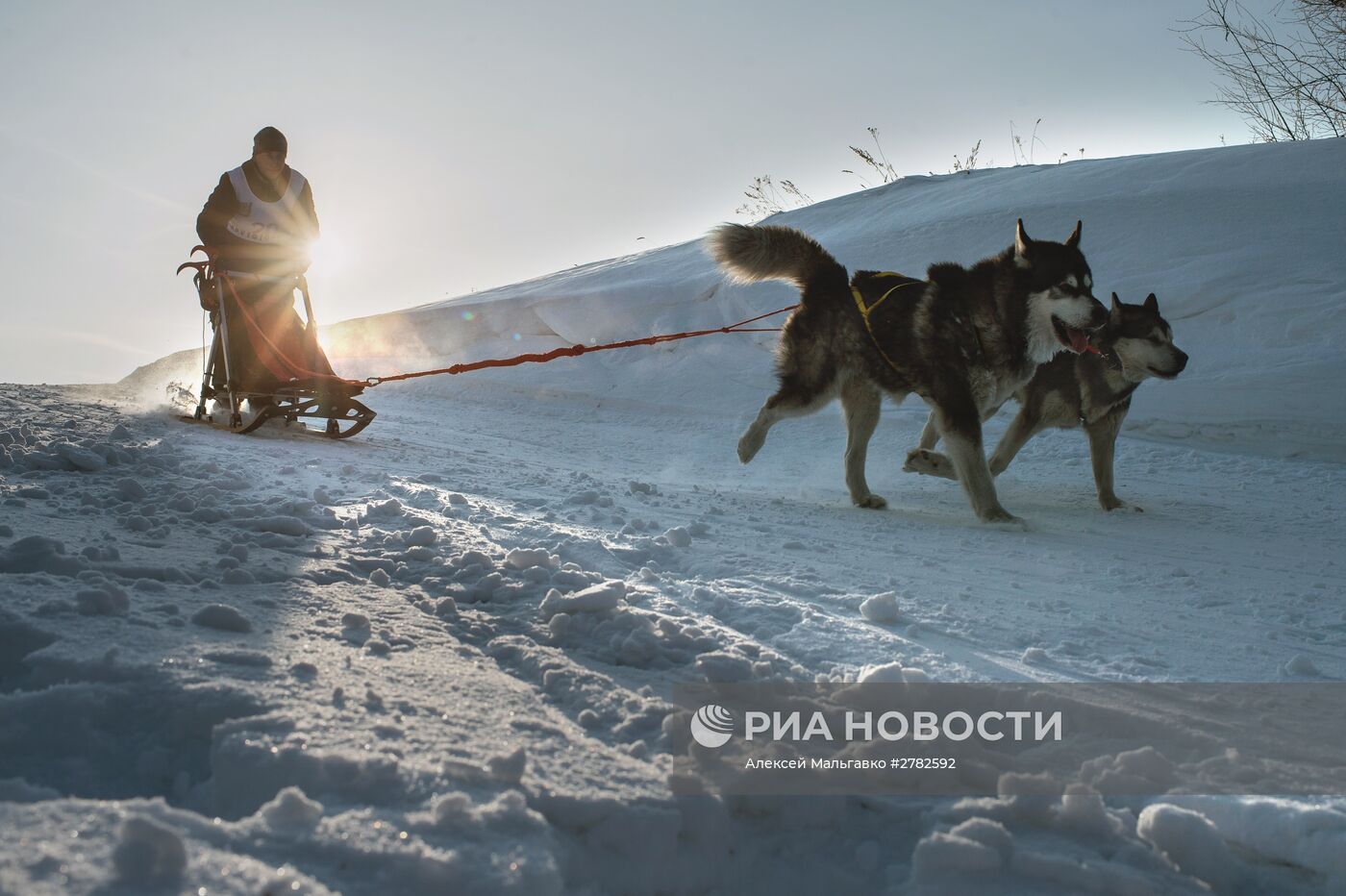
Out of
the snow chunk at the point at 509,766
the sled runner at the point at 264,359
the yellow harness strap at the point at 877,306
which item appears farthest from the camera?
the sled runner at the point at 264,359

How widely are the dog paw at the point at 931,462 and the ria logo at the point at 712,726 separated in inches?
154

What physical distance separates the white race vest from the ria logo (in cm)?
553

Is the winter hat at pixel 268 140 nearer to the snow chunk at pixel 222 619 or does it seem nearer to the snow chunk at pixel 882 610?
the snow chunk at pixel 222 619

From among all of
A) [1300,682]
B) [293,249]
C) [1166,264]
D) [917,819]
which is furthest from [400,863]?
[1166,264]

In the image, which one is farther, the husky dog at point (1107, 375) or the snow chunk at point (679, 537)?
the husky dog at point (1107, 375)

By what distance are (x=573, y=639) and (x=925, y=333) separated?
319cm

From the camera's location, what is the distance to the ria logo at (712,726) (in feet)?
5.64

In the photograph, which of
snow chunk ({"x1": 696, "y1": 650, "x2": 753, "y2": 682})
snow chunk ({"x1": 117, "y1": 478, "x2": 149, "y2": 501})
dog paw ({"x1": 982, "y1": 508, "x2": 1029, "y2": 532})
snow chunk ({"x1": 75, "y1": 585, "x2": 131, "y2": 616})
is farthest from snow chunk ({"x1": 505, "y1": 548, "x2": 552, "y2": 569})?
dog paw ({"x1": 982, "y1": 508, "x2": 1029, "y2": 532})

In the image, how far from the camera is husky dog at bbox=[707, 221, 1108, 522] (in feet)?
15.6

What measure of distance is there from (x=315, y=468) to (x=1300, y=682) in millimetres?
3900

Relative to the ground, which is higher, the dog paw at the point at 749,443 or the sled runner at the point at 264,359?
the sled runner at the point at 264,359

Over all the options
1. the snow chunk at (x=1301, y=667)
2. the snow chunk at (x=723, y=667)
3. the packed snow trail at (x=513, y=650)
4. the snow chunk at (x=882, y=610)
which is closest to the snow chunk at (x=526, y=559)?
the packed snow trail at (x=513, y=650)

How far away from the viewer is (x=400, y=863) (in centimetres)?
121

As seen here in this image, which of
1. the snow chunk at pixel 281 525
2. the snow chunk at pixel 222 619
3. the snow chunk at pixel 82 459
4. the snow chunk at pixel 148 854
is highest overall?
the snow chunk at pixel 82 459
